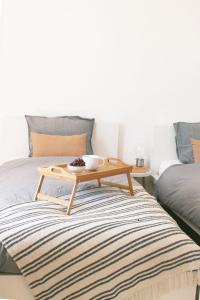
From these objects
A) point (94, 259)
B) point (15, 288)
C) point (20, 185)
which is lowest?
point (15, 288)

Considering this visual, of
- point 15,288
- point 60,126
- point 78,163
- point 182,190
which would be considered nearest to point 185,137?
point 182,190

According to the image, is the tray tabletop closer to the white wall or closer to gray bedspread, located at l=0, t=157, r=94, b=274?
gray bedspread, located at l=0, t=157, r=94, b=274

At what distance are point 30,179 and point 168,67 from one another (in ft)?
5.86

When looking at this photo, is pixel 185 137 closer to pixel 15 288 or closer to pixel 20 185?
pixel 20 185

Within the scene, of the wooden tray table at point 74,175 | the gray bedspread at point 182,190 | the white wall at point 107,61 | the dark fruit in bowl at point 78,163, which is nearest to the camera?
the wooden tray table at point 74,175

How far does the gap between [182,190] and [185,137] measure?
85 centimetres

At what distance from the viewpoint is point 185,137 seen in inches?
123

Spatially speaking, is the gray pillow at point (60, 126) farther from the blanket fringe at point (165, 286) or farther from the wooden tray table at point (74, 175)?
the blanket fringe at point (165, 286)

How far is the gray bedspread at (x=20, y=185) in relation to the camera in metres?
1.49

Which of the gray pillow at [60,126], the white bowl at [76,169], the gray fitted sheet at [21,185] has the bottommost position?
the gray fitted sheet at [21,185]

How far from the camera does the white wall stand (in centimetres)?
317

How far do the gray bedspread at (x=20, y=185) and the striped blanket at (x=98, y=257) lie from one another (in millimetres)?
69

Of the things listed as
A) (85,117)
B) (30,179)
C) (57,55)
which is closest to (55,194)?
(30,179)

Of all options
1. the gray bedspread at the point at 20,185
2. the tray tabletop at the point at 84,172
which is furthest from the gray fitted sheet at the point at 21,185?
the tray tabletop at the point at 84,172
